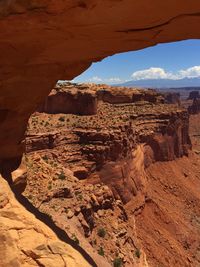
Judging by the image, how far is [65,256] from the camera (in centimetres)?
899

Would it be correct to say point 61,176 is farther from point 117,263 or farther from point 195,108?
point 195,108

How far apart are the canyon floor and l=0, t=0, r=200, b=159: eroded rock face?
4.81 meters

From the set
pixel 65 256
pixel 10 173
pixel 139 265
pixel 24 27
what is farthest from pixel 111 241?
pixel 24 27

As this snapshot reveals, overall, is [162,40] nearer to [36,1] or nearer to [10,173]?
[36,1]

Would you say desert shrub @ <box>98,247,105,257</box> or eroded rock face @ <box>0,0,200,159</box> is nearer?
eroded rock face @ <box>0,0,200,159</box>

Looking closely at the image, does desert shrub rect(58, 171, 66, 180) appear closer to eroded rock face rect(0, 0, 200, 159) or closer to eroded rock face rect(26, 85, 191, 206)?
eroded rock face rect(26, 85, 191, 206)

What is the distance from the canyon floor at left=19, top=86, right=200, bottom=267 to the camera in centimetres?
2103

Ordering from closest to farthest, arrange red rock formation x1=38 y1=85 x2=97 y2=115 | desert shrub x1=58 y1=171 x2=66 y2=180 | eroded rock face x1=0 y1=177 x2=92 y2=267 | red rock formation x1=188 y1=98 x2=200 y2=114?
eroded rock face x1=0 y1=177 x2=92 y2=267 → desert shrub x1=58 y1=171 x2=66 y2=180 → red rock formation x1=38 y1=85 x2=97 y2=115 → red rock formation x1=188 y1=98 x2=200 y2=114

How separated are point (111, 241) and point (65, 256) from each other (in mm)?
13808

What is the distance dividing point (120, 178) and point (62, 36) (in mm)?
27741

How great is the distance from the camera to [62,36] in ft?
30.1

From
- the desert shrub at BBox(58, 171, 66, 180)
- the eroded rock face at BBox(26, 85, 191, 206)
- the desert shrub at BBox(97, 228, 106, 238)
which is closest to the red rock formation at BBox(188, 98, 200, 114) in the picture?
the eroded rock face at BBox(26, 85, 191, 206)

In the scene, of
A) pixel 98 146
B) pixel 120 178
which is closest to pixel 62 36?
pixel 98 146

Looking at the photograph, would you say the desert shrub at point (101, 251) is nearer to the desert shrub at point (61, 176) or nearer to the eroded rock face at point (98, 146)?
the desert shrub at point (61, 176)
